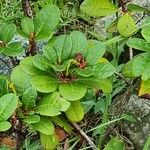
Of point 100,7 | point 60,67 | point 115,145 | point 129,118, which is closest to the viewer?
point 60,67

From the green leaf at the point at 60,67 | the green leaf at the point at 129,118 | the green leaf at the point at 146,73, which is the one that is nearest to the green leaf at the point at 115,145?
the green leaf at the point at 129,118

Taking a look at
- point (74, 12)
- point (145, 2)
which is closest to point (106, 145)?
point (145, 2)

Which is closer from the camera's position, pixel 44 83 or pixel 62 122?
pixel 44 83

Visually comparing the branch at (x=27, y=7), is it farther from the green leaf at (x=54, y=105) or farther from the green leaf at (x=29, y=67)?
the green leaf at (x=54, y=105)

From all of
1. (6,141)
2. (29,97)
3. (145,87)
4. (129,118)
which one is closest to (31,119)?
(29,97)

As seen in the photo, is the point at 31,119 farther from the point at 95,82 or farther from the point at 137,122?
the point at 137,122
